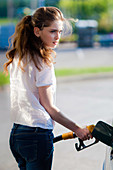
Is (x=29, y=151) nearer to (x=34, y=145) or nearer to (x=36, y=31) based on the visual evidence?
(x=34, y=145)

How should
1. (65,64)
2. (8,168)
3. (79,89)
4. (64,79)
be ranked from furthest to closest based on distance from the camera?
(65,64)
(64,79)
(79,89)
(8,168)

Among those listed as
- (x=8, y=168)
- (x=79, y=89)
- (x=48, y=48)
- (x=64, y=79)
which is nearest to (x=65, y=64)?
(x=64, y=79)

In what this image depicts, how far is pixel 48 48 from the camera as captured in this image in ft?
7.20

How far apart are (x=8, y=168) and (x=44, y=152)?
6.54 ft

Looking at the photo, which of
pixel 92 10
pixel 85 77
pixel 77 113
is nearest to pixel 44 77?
pixel 77 113

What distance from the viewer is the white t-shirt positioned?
81.8 inches

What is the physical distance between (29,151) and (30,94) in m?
0.36

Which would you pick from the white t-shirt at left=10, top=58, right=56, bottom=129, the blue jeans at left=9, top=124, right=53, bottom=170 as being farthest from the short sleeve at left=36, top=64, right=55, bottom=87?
the blue jeans at left=9, top=124, right=53, bottom=170

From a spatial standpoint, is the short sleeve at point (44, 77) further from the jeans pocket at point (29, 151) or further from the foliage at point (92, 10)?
the foliage at point (92, 10)

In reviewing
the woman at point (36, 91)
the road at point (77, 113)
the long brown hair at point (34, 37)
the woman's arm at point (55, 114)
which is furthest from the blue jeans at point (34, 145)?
the road at point (77, 113)

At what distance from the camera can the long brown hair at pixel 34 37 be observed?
6.95 feet

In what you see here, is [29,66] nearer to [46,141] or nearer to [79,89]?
[46,141]

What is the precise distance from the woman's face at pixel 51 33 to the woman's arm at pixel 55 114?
0.30m

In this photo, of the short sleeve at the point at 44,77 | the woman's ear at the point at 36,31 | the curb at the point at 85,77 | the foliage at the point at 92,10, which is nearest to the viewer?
the short sleeve at the point at 44,77
